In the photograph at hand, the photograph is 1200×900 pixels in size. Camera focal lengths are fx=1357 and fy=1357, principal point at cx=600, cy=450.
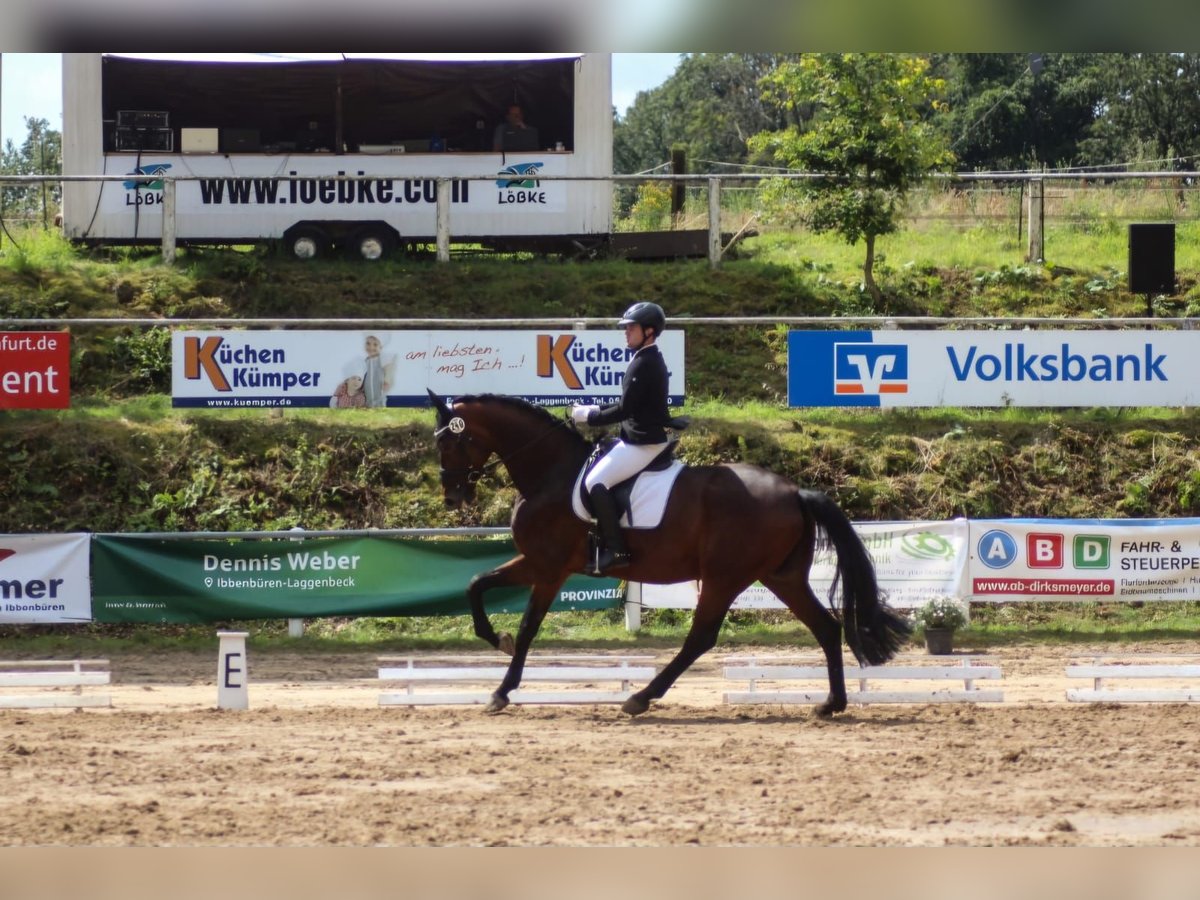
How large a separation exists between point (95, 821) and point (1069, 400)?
47.7 ft

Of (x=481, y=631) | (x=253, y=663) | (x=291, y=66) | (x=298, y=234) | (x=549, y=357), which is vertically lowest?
(x=253, y=663)

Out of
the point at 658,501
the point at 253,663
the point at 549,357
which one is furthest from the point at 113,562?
the point at 658,501

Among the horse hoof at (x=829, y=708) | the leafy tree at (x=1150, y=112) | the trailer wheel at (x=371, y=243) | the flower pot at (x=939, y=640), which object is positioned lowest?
the flower pot at (x=939, y=640)

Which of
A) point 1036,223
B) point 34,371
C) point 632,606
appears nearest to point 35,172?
point 34,371

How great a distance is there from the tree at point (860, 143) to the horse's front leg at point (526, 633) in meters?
12.8

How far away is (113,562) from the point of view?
14.3 m

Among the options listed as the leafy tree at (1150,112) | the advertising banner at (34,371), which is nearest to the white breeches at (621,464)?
the advertising banner at (34,371)

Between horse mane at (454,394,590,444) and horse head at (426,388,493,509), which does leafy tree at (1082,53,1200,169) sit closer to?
horse mane at (454,394,590,444)

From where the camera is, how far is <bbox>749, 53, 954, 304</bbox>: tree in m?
20.6

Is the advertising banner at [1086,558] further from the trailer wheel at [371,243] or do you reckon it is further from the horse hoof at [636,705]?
the trailer wheel at [371,243]

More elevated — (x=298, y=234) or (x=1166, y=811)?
(x=298, y=234)

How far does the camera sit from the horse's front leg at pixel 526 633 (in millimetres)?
9594

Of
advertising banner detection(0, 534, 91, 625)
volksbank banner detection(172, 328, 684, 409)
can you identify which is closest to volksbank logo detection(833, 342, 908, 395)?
volksbank banner detection(172, 328, 684, 409)

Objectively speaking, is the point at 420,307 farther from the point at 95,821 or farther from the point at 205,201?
the point at 95,821
